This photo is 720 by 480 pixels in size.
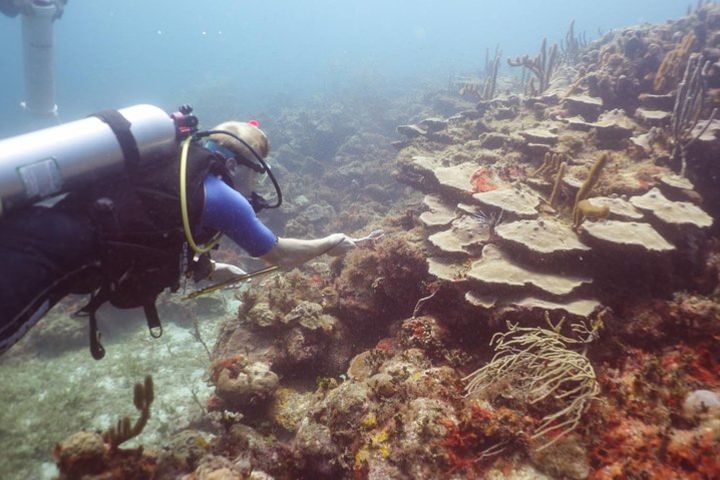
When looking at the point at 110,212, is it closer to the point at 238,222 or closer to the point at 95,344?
the point at 238,222

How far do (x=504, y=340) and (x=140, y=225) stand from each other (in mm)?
3658

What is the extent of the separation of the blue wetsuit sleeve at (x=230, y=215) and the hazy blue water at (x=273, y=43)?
34587mm

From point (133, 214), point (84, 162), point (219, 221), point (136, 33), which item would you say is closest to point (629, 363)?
point (219, 221)

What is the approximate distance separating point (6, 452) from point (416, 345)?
668 centimetres

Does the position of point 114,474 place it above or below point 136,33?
below

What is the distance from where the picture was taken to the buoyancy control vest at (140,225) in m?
2.63

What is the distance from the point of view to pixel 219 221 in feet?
9.95

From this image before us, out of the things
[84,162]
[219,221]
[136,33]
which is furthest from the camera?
[136,33]

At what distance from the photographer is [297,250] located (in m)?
3.89

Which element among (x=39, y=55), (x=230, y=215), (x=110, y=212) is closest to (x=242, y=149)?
(x=230, y=215)

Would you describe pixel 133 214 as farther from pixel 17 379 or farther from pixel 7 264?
pixel 17 379

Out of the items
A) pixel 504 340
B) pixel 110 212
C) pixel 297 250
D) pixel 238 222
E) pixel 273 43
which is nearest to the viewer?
pixel 110 212

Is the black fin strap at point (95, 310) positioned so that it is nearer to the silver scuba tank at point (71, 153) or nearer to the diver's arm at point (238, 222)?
the silver scuba tank at point (71, 153)

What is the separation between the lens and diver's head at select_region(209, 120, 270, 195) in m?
3.48
